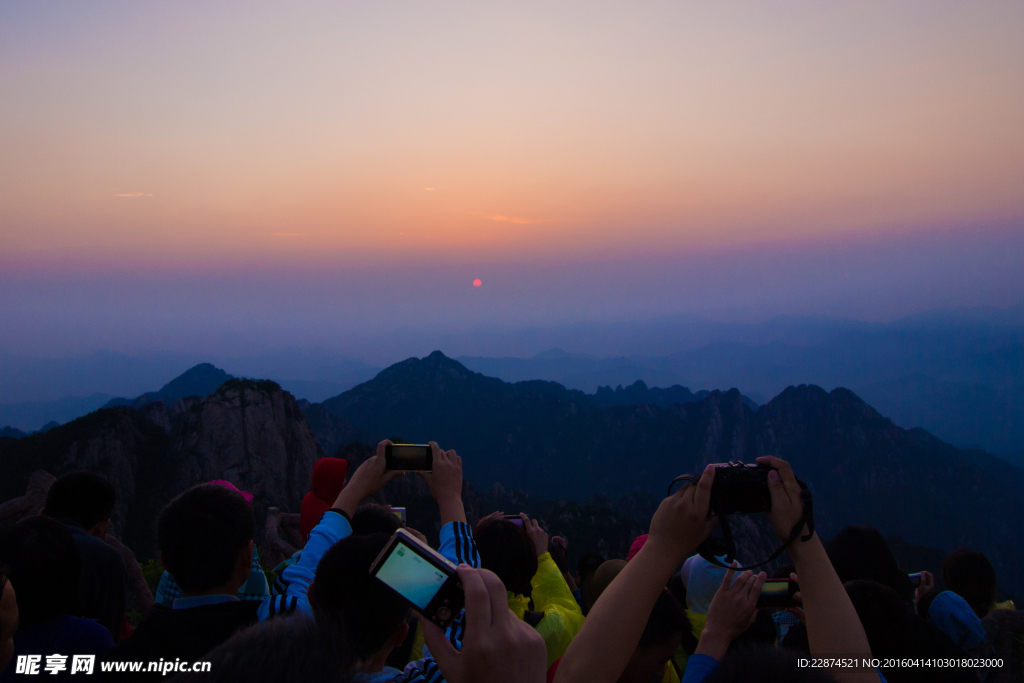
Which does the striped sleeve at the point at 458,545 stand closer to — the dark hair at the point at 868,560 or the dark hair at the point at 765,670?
the dark hair at the point at 765,670

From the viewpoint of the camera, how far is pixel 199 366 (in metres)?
95.3

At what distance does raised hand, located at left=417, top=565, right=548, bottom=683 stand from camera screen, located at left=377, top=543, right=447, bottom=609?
0.73 ft

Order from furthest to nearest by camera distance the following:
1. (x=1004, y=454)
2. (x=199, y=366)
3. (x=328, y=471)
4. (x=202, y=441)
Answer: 1. (x=1004, y=454)
2. (x=199, y=366)
3. (x=202, y=441)
4. (x=328, y=471)

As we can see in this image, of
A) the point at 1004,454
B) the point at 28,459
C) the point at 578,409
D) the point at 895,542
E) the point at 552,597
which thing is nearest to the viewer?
the point at 552,597

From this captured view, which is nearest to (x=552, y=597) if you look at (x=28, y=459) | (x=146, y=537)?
(x=146, y=537)

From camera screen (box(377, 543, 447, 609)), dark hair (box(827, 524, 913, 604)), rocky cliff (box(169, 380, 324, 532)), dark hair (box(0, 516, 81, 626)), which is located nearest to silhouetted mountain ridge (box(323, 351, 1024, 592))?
rocky cliff (box(169, 380, 324, 532))

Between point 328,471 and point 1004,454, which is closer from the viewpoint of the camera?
point 328,471

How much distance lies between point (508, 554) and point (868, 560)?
3.08m

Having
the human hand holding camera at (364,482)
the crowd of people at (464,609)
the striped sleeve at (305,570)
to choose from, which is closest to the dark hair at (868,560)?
the crowd of people at (464,609)

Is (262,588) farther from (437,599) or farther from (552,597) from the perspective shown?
(437,599)

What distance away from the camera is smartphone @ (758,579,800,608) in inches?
132

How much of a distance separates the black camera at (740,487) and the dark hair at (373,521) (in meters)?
2.98

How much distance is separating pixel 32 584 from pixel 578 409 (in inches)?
5028

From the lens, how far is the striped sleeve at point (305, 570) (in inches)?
117
